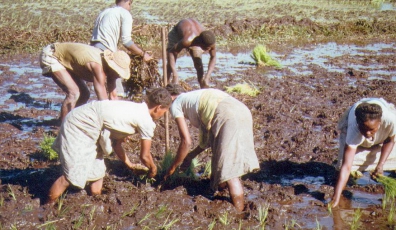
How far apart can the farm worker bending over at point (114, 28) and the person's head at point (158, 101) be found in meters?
2.15

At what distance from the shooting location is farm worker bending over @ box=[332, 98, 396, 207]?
4781 mm

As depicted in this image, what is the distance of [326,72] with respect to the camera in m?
10.9

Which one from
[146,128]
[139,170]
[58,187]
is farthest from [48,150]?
[146,128]

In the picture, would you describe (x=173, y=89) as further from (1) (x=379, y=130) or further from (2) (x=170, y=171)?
(1) (x=379, y=130)

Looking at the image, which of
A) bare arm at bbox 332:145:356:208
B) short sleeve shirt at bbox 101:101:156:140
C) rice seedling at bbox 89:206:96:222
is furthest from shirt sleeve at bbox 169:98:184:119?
bare arm at bbox 332:145:356:208

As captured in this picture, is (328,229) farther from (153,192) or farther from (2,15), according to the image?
(2,15)

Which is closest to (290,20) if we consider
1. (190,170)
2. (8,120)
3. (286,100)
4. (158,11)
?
(158,11)

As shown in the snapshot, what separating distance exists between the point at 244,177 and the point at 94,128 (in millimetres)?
1909

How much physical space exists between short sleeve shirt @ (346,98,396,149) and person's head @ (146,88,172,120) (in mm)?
1658

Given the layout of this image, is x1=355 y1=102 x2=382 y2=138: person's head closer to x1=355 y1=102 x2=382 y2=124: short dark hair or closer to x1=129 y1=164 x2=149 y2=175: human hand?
x1=355 y1=102 x2=382 y2=124: short dark hair

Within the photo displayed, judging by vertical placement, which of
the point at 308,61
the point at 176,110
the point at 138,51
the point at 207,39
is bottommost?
the point at 308,61

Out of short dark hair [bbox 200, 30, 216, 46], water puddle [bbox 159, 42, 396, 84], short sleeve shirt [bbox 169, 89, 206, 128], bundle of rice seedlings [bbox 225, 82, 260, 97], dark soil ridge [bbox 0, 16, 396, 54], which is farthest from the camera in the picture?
dark soil ridge [bbox 0, 16, 396, 54]

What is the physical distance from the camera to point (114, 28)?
671 centimetres

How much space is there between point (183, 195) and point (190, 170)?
0.45m
